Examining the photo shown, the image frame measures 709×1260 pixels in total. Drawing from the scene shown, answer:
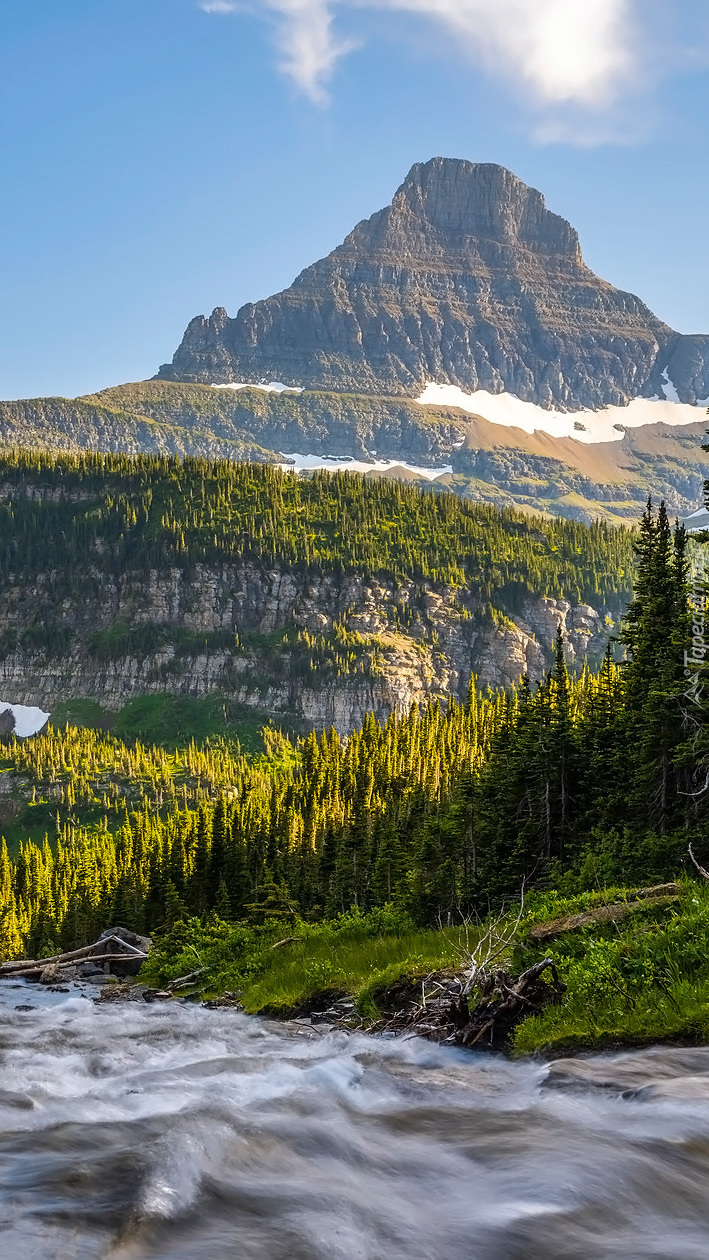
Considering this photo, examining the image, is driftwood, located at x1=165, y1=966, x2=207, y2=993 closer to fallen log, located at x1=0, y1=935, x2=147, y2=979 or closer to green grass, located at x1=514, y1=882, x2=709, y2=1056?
fallen log, located at x1=0, y1=935, x2=147, y2=979

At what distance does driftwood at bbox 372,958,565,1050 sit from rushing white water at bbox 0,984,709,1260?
1.50 ft

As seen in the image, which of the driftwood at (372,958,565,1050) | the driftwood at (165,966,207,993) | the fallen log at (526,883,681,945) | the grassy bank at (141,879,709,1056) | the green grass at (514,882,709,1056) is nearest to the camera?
the green grass at (514,882,709,1056)

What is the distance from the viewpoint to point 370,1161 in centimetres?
1077

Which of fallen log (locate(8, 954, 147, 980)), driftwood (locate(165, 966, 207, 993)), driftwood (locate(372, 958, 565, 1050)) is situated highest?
driftwood (locate(372, 958, 565, 1050))

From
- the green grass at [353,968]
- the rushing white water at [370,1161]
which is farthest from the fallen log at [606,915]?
the rushing white water at [370,1161]

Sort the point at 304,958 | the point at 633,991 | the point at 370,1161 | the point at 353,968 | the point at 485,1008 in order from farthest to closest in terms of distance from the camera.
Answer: the point at 304,958, the point at 353,968, the point at 485,1008, the point at 633,991, the point at 370,1161

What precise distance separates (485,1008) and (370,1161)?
211 inches

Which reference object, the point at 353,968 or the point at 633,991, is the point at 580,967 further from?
the point at 353,968

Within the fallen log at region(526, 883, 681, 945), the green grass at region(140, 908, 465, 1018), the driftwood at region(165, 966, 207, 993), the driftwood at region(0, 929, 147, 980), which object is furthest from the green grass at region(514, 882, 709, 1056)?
the driftwood at region(0, 929, 147, 980)

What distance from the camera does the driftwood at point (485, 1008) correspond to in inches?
597

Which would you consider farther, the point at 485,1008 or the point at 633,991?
the point at 485,1008

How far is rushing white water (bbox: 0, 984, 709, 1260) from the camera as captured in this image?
27.8ft

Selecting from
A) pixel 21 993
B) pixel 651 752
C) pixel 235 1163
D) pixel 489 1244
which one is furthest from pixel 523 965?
pixel 21 993

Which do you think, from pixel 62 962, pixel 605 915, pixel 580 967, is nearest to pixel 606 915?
pixel 605 915
